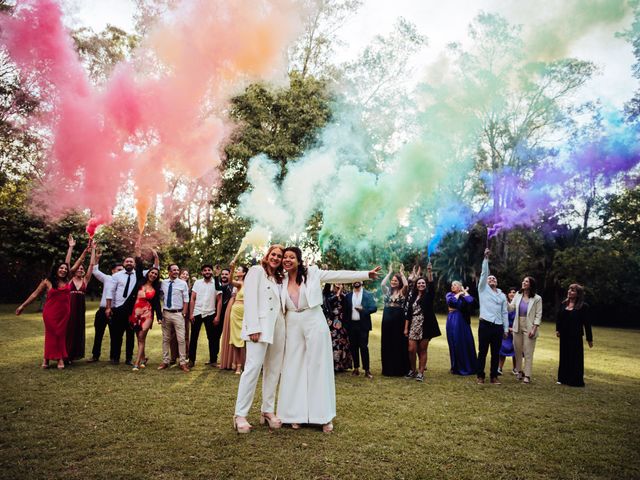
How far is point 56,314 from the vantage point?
32.4 feet

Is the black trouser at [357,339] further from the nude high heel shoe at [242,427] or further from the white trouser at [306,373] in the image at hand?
the nude high heel shoe at [242,427]

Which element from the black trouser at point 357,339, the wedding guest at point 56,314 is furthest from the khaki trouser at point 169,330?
the black trouser at point 357,339

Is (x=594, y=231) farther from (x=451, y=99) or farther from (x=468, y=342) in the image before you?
(x=468, y=342)

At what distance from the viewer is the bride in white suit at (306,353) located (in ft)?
19.8

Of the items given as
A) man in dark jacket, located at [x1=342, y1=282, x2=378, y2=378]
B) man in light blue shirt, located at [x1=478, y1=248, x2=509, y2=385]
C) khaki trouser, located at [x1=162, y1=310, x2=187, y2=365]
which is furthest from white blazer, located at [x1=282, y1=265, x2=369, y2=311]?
khaki trouser, located at [x1=162, y1=310, x2=187, y2=365]

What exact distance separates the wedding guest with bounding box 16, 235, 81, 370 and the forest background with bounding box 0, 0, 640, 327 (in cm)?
766

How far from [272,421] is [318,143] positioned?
1930 cm

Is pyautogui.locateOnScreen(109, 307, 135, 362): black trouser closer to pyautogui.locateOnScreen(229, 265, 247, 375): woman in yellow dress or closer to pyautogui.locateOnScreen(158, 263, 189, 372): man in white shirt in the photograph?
pyautogui.locateOnScreen(158, 263, 189, 372): man in white shirt

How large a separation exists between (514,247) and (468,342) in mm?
33708

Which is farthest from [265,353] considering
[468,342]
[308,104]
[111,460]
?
[308,104]

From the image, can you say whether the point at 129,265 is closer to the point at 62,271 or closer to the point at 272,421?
the point at 62,271

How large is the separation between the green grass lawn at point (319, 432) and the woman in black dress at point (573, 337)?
0.45 m

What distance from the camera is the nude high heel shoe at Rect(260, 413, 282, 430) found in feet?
19.7

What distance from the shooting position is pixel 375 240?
1833cm
